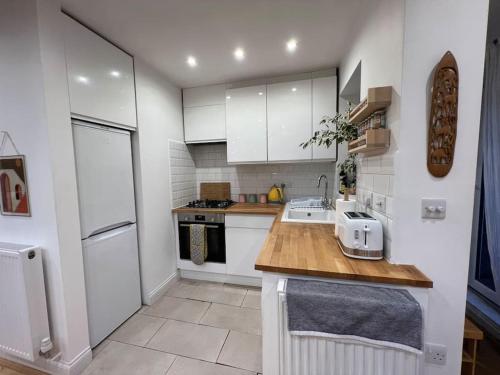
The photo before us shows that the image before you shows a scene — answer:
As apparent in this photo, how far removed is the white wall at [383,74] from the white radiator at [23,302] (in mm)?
2088

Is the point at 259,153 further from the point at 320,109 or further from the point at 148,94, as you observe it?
the point at 148,94

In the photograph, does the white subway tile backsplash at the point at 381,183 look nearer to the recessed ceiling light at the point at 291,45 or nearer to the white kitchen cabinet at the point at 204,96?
the recessed ceiling light at the point at 291,45

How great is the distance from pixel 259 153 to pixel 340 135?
1.04 metres

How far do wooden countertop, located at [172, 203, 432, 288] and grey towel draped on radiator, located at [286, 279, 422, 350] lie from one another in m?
0.06

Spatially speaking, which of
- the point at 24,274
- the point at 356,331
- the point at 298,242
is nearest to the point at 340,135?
the point at 298,242

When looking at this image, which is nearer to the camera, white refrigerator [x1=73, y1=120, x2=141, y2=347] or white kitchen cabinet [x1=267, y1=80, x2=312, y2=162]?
white refrigerator [x1=73, y1=120, x2=141, y2=347]

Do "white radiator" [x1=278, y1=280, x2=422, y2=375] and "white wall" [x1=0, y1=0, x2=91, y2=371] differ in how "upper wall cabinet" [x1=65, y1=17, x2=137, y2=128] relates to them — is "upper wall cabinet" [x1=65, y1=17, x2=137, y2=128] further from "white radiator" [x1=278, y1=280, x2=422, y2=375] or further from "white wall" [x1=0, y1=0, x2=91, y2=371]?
"white radiator" [x1=278, y1=280, x2=422, y2=375]

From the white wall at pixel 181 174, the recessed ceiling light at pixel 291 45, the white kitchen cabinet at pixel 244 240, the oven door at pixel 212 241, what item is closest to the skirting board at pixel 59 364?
the oven door at pixel 212 241

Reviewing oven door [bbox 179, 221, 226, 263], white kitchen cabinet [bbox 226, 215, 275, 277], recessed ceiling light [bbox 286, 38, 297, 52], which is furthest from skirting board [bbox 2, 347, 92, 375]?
recessed ceiling light [bbox 286, 38, 297, 52]

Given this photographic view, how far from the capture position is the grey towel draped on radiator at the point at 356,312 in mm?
921

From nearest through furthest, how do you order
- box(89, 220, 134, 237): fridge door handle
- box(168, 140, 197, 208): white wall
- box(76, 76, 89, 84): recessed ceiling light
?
box(76, 76, 89, 84): recessed ceiling light < box(89, 220, 134, 237): fridge door handle < box(168, 140, 197, 208): white wall

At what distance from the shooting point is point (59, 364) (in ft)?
4.82

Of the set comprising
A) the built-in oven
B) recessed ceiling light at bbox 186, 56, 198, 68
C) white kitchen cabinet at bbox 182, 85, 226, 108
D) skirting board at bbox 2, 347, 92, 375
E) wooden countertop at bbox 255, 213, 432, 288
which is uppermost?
recessed ceiling light at bbox 186, 56, 198, 68

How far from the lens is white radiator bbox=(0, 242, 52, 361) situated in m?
1.33
